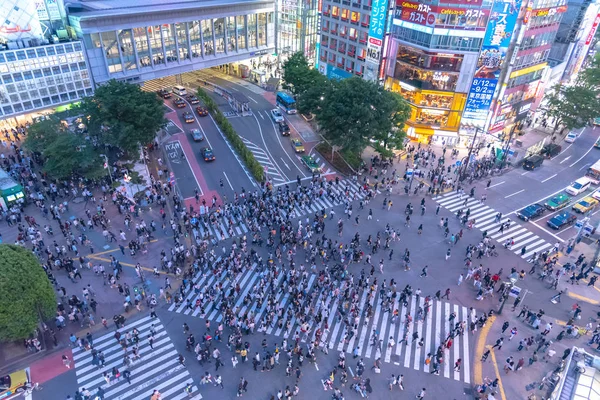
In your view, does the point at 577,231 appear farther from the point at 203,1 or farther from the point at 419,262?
the point at 203,1

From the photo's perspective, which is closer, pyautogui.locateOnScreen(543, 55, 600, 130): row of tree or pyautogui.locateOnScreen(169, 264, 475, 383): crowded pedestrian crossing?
pyautogui.locateOnScreen(169, 264, 475, 383): crowded pedestrian crossing

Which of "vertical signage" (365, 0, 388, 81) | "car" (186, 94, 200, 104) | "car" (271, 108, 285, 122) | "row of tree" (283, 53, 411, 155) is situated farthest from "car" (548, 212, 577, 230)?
"car" (186, 94, 200, 104)

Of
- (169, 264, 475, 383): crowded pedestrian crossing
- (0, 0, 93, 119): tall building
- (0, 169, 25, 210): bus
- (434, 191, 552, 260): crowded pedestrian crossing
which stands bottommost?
(434, 191, 552, 260): crowded pedestrian crossing

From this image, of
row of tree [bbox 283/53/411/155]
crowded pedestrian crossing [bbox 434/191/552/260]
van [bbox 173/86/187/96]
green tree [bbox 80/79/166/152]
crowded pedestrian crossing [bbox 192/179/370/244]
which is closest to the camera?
crowded pedestrian crossing [bbox 192/179/370/244]

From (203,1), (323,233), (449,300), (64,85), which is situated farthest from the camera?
(203,1)

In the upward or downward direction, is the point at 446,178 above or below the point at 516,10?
below

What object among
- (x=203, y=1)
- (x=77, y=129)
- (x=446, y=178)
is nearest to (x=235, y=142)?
(x=77, y=129)

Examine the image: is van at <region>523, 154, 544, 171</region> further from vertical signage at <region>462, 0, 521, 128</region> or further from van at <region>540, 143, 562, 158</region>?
vertical signage at <region>462, 0, 521, 128</region>

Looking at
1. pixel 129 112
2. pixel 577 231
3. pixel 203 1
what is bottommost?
pixel 577 231
